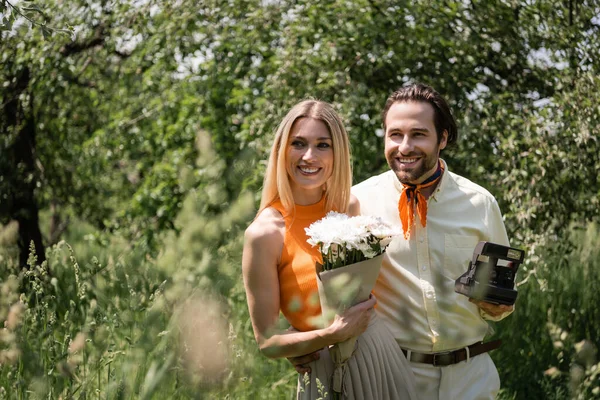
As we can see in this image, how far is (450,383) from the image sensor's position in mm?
2398

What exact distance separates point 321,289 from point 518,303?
11.2ft

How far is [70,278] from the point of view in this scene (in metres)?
4.82

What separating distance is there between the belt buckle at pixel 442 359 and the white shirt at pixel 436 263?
20 mm

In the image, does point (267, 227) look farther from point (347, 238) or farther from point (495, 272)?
point (495, 272)

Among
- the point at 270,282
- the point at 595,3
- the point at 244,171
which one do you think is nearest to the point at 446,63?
the point at 595,3

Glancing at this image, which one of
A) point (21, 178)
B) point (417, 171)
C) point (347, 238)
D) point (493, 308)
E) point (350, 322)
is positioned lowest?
point (21, 178)

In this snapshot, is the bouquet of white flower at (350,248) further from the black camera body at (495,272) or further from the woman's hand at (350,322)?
the black camera body at (495,272)

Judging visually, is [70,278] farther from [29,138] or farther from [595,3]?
[595,3]

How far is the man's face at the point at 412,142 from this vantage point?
2.44m

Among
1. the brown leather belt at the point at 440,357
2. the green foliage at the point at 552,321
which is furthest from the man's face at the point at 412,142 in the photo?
the green foliage at the point at 552,321

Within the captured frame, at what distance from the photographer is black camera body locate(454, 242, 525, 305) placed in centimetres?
218

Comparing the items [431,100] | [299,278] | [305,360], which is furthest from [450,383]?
[431,100]

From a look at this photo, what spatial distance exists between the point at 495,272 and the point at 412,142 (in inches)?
20.1

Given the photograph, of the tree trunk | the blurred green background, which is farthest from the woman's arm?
the tree trunk
